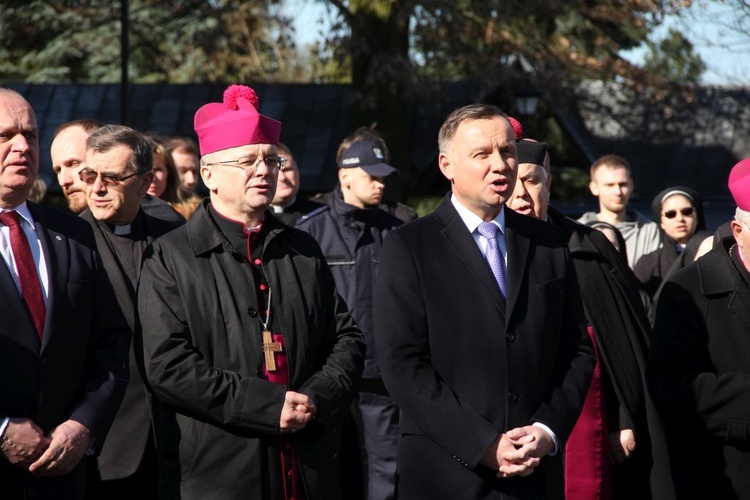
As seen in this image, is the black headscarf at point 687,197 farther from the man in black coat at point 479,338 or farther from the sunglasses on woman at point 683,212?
the man in black coat at point 479,338

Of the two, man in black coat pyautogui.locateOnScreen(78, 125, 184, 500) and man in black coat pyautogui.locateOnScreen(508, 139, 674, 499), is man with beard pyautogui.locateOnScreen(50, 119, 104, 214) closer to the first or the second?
man in black coat pyautogui.locateOnScreen(78, 125, 184, 500)

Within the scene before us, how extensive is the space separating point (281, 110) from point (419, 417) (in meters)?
17.1

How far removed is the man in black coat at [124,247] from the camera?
5.03 meters

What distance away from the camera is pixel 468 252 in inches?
167

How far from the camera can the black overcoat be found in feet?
13.7

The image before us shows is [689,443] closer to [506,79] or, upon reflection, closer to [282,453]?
[282,453]

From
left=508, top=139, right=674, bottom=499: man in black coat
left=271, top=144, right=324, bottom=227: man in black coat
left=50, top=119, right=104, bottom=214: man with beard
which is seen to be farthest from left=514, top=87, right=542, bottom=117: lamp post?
left=508, top=139, right=674, bottom=499: man in black coat

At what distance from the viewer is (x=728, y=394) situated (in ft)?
14.0

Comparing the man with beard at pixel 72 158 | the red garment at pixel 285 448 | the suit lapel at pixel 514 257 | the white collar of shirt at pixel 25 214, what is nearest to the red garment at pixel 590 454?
the suit lapel at pixel 514 257

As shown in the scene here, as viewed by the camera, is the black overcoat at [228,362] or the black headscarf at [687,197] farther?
the black headscarf at [687,197]

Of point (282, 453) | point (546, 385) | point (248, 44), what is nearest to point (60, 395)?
point (282, 453)

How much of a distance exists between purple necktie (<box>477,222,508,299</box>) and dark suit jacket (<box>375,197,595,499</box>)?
6 centimetres

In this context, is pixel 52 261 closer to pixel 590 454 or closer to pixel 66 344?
pixel 66 344

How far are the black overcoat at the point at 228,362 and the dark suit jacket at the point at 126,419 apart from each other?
1.76 ft
